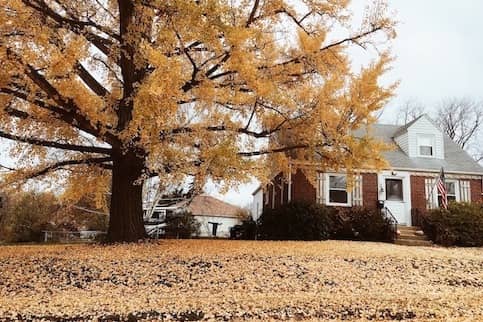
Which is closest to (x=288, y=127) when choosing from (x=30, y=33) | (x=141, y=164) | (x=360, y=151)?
(x=360, y=151)

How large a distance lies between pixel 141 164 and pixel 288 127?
3761 mm

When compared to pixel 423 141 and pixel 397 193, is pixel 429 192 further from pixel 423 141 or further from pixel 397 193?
pixel 423 141

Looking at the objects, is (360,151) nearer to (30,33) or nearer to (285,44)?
(285,44)

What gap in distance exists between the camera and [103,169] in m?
12.5

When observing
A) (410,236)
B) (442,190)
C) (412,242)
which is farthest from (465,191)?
(412,242)

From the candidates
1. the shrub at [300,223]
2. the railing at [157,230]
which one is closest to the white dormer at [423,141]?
the shrub at [300,223]

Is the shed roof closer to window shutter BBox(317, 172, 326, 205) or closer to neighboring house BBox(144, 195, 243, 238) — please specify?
neighboring house BBox(144, 195, 243, 238)

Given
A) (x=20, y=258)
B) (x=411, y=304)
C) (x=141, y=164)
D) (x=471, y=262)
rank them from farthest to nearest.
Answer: (x=141, y=164), (x=471, y=262), (x=20, y=258), (x=411, y=304)

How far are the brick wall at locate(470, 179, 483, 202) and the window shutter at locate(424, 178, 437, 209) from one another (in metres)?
1.68

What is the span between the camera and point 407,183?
17.7m

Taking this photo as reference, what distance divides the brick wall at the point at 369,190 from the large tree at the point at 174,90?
18.5 feet

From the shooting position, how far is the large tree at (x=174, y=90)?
27.2 feet

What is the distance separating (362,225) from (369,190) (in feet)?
8.30

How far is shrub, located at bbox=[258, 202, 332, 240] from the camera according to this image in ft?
47.6
